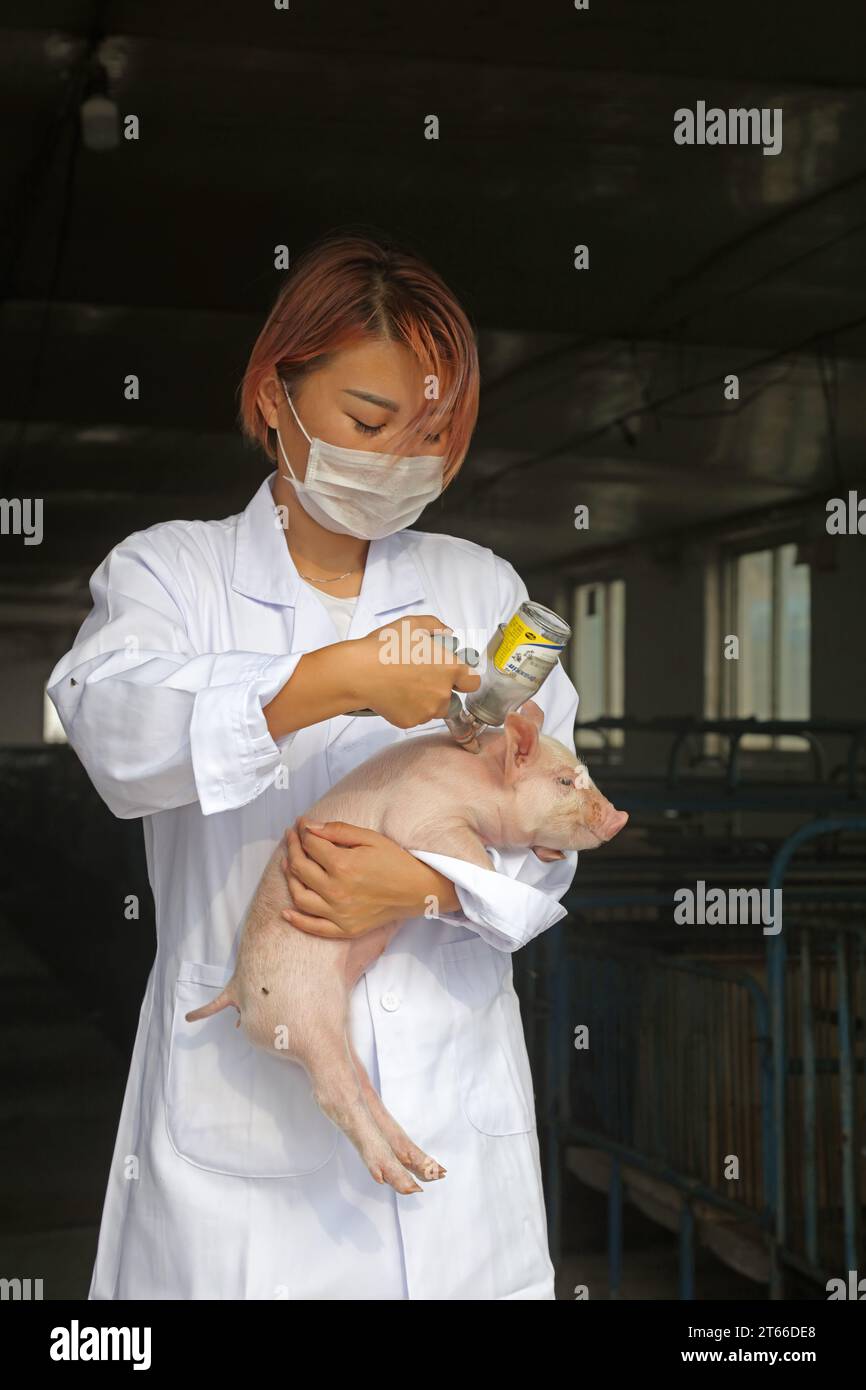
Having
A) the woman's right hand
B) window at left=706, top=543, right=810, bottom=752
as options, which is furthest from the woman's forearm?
window at left=706, top=543, right=810, bottom=752

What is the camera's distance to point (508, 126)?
15.9 ft

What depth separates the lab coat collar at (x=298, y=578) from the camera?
68.1 inches

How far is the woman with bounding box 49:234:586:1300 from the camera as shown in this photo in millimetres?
1538

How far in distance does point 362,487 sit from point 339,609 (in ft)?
0.64

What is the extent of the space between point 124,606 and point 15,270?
211 inches

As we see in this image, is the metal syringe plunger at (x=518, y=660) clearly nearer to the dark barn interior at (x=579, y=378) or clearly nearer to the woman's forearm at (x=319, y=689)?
the woman's forearm at (x=319, y=689)

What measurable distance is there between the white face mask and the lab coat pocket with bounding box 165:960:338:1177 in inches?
21.1

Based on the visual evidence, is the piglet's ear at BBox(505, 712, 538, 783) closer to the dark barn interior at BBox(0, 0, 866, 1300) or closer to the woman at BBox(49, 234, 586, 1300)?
the woman at BBox(49, 234, 586, 1300)

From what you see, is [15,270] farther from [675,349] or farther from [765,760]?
[765,760]

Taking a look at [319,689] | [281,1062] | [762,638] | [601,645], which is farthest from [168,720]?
[601,645]

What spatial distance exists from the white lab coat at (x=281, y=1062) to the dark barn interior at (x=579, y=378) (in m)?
1.09

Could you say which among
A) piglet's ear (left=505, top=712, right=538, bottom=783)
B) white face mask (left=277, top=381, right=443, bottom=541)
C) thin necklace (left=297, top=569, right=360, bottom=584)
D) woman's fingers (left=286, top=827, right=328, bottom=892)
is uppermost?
white face mask (left=277, top=381, right=443, bottom=541)

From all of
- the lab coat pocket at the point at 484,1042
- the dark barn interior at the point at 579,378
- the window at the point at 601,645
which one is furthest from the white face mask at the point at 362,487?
the window at the point at 601,645
